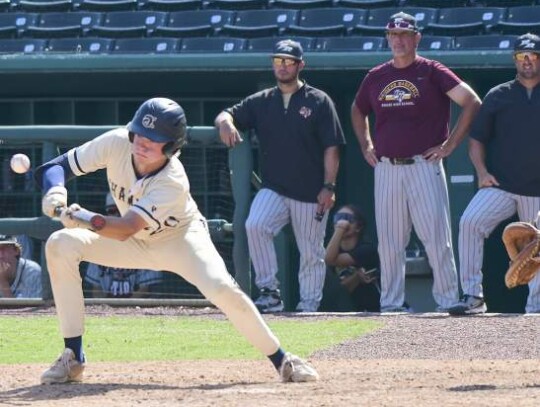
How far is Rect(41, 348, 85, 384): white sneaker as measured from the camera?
5.34 metres

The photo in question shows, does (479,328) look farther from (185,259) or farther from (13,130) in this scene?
(13,130)

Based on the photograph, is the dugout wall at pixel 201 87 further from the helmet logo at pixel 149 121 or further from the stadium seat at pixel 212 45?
the helmet logo at pixel 149 121

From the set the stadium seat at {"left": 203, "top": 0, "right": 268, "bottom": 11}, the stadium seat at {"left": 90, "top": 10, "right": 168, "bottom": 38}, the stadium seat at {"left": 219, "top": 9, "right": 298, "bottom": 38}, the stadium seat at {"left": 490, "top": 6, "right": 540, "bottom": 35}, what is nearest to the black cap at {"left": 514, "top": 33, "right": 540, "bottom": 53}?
the stadium seat at {"left": 490, "top": 6, "right": 540, "bottom": 35}

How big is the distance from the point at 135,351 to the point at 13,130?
2801 mm

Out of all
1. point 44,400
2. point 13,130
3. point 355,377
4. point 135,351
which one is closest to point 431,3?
point 13,130

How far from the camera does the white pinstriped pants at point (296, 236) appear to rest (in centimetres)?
823

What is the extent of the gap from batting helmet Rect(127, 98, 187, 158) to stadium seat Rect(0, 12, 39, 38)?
7067 mm

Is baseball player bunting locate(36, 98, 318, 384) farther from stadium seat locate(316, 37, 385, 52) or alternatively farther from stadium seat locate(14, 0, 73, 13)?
stadium seat locate(14, 0, 73, 13)

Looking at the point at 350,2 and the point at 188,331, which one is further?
the point at 350,2

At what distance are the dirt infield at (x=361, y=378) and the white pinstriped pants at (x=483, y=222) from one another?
0.70 meters

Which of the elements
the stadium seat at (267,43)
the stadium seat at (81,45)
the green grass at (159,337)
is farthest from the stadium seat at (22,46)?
the green grass at (159,337)

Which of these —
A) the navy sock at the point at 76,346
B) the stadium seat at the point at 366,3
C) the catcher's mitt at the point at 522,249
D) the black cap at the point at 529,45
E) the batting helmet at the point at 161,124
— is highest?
the stadium seat at the point at 366,3

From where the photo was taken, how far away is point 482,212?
7801 millimetres

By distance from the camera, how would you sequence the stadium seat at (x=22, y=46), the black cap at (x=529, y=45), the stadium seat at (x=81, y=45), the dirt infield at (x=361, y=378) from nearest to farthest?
the dirt infield at (x=361, y=378), the black cap at (x=529, y=45), the stadium seat at (x=81, y=45), the stadium seat at (x=22, y=46)
